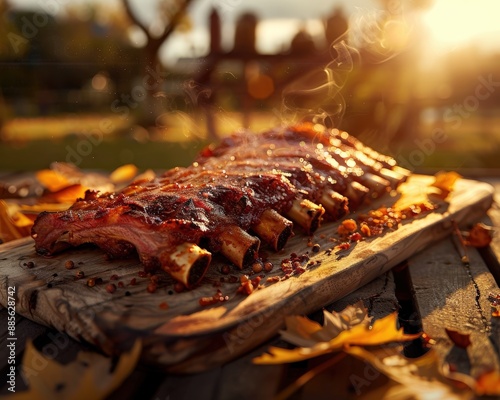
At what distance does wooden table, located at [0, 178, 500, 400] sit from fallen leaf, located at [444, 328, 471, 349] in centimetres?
2

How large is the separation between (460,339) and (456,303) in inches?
19.2

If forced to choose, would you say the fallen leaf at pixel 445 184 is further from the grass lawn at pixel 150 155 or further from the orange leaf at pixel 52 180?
the orange leaf at pixel 52 180

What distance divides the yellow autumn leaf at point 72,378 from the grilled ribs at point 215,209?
656mm

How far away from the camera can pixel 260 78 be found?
12344 millimetres

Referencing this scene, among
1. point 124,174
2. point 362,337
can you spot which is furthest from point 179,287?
point 124,174

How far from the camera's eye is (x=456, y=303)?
270 cm

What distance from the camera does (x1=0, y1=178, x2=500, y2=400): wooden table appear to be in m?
1.99

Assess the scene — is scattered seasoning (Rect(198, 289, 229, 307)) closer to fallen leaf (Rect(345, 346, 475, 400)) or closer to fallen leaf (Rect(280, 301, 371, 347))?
fallen leaf (Rect(280, 301, 371, 347))

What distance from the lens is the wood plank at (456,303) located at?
2176mm

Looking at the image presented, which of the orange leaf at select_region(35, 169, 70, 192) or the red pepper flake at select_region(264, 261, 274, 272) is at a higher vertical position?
the red pepper flake at select_region(264, 261, 274, 272)

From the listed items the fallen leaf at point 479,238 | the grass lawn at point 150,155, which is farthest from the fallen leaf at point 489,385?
the grass lawn at point 150,155

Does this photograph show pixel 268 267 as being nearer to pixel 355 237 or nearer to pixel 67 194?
pixel 355 237

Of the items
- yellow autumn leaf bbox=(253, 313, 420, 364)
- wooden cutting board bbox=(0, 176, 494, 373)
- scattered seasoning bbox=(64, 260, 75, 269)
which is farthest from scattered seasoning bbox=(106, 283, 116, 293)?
yellow autumn leaf bbox=(253, 313, 420, 364)

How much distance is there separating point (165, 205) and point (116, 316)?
770 mm
